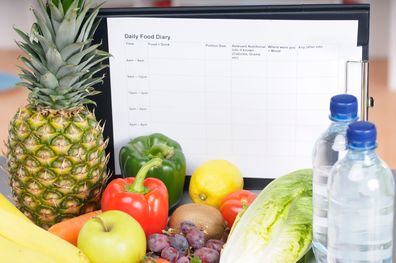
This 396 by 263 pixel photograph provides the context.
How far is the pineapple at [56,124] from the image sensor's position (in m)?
1.38

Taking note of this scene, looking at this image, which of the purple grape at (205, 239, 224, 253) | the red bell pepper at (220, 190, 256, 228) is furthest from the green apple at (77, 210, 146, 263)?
the red bell pepper at (220, 190, 256, 228)

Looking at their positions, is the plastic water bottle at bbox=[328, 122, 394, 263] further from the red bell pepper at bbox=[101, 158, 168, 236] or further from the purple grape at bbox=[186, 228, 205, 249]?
the red bell pepper at bbox=[101, 158, 168, 236]

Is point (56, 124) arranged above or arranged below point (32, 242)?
above

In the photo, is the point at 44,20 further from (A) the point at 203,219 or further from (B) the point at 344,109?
(B) the point at 344,109

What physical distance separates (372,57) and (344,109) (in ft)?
10.5

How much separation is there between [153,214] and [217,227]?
11cm

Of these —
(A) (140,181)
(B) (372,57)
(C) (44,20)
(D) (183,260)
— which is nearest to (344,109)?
(D) (183,260)

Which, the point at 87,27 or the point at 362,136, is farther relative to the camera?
the point at 87,27

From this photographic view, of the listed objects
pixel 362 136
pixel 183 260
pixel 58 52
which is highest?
pixel 58 52

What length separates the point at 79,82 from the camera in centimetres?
142

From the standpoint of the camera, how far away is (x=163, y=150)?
1556 mm

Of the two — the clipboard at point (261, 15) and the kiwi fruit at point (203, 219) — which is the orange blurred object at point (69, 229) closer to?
the kiwi fruit at point (203, 219)

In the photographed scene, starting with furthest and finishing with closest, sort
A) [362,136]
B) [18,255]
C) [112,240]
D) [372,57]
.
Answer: [372,57]
[112,240]
[18,255]
[362,136]

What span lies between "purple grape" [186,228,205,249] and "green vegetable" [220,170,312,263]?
0.17 ft
